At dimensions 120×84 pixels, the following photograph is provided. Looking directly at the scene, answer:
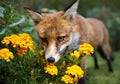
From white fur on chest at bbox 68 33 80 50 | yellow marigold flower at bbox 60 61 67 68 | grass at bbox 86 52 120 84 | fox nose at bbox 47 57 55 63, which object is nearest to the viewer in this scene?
fox nose at bbox 47 57 55 63

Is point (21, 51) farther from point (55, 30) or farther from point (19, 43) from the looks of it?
point (55, 30)

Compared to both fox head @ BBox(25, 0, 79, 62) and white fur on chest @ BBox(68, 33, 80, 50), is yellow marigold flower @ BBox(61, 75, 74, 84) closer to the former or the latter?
fox head @ BBox(25, 0, 79, 62)

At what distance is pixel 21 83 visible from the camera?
4.64m

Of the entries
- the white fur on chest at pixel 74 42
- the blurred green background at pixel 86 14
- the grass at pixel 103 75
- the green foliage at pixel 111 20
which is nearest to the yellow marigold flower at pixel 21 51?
the blurred green background at pixel 86 14

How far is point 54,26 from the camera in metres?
5.19

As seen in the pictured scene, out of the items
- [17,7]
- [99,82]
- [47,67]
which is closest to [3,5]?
[17,7]

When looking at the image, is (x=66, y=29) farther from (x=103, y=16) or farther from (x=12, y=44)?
(x=103, y=16)

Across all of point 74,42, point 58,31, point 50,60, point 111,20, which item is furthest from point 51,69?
point 111,20

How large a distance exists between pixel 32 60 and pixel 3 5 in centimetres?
97

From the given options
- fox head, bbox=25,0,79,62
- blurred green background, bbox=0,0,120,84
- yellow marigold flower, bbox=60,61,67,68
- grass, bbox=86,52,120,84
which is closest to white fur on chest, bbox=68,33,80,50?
fox head, bbox=25,0,79,62

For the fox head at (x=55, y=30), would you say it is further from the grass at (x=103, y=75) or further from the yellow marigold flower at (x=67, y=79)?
the grass at (x=103, y=75)

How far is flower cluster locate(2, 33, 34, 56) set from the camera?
180 inches

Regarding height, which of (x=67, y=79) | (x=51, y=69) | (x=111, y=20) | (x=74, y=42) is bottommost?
(x=67, y=79)

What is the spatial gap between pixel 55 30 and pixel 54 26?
0.28 ft
